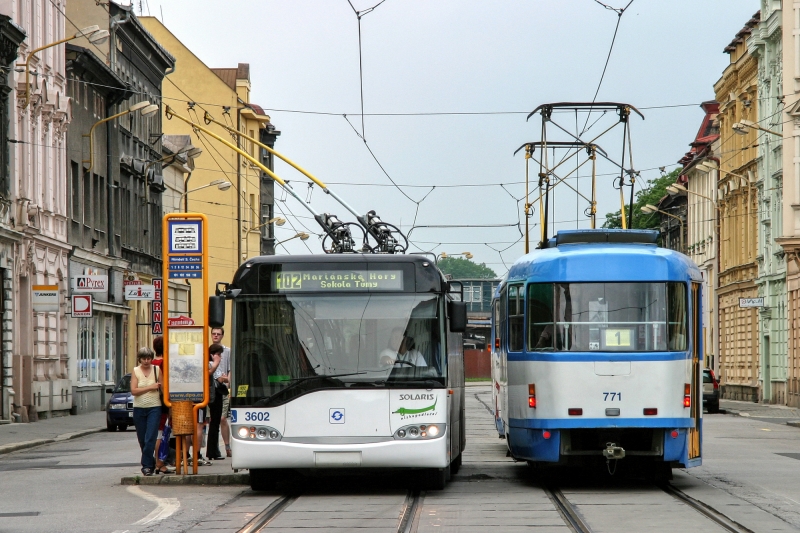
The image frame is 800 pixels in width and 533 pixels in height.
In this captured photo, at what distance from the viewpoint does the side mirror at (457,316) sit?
1609 centimetres

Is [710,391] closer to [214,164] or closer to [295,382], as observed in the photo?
[295,382]

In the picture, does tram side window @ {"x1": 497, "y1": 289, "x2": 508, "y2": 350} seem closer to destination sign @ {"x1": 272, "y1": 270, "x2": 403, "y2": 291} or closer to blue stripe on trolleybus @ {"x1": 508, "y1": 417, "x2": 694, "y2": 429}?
blue stripe on trolleybus @ {"x1": 508, "y1": 417, "x2": 694, "y2": 429}

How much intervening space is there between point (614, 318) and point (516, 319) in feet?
4.61

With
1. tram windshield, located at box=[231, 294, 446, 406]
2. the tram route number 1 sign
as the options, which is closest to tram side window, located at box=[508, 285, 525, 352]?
tram windshield, located at box=[231, 294, 446, 406]

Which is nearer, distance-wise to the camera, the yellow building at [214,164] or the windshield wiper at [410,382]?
the windshield wiper at [410,382]

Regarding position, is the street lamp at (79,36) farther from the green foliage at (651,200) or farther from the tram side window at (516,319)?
the green foliage at (651,200)

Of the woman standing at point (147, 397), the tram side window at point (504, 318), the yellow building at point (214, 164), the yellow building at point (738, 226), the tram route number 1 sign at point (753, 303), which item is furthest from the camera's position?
the yellow building at point (214, 164)

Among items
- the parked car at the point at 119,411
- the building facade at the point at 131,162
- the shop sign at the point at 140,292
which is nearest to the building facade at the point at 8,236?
the parked car at the point at 119,411

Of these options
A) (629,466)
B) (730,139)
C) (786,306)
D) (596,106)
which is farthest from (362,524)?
(730,139)

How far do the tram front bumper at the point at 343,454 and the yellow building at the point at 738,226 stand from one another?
4201 centimetres

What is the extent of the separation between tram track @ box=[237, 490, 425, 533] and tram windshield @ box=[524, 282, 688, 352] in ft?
8.12

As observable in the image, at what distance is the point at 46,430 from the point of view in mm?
34125

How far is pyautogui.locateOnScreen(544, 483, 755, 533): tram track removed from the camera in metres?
12.8

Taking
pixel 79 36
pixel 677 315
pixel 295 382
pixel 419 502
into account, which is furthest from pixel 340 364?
pixel 79 36
